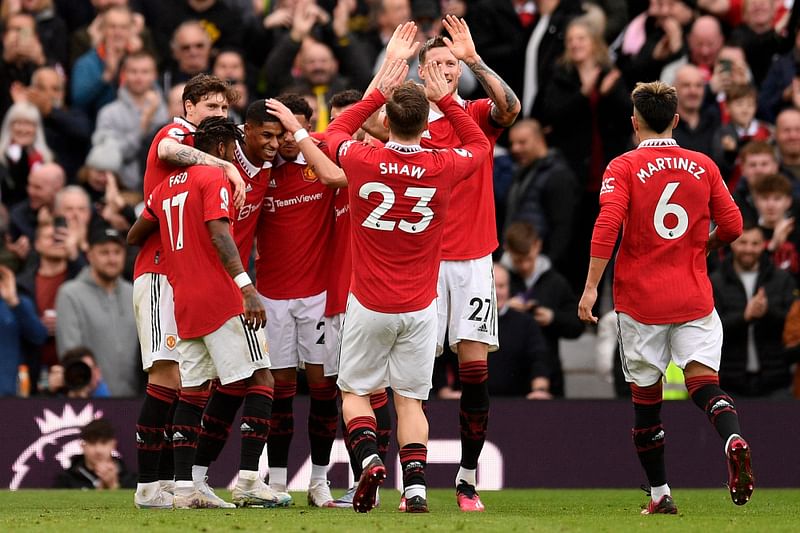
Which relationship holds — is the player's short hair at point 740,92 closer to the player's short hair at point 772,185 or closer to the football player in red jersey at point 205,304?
the player's short hair at point 772,185

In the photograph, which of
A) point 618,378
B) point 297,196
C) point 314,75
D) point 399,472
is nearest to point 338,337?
point 297,196

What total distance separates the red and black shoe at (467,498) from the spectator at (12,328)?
226 inches

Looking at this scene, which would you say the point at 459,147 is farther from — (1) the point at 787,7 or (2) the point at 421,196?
(1) the point at 787,7

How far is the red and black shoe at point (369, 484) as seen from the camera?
9391 mm

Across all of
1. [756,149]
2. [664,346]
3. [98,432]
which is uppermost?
[756,149]

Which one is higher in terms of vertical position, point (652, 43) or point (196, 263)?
point (652, 43)

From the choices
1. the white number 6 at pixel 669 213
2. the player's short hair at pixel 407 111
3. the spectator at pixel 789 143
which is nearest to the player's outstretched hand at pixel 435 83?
the player's short hair at pixel 407 111

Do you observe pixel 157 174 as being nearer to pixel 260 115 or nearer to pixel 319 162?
pixel 260 115

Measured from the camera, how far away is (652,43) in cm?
1750

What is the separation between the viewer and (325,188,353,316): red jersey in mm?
11281

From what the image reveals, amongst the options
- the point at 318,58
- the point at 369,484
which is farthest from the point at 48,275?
the point at 369,484

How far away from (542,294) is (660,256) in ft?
16.8

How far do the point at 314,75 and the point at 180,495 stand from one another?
7.57 metres

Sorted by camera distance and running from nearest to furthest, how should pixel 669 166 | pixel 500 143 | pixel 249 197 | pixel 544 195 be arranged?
1. pixel 669 166
2. pixel 249 197
3. pixel 544 195
4. pixel 500 143
